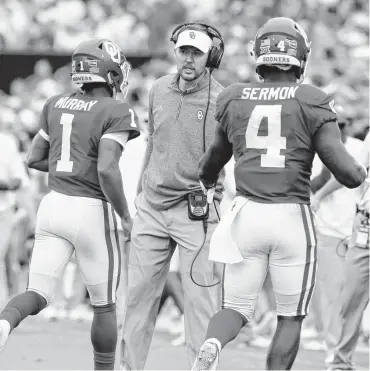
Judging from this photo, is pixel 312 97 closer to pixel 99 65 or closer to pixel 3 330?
pixel 99 65

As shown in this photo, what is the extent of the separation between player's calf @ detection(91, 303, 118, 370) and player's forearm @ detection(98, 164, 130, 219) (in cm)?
61

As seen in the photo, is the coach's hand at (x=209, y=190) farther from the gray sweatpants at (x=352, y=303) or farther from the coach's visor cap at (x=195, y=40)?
the gray sweatpants at (x=352, y=303)

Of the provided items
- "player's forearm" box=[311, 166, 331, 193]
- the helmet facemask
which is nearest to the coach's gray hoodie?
the helmet facemask

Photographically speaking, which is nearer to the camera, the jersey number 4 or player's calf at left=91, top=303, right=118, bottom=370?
the jersey number 4

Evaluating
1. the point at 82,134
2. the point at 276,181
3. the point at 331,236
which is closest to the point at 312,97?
the point at 276,181

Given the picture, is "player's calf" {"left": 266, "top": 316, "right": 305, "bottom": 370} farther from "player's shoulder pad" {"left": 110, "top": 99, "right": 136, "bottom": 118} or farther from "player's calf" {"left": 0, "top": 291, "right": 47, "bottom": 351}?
"player's shoulder pad" {"left": 110, "top": 99, "right": 136, "bottom": 118}

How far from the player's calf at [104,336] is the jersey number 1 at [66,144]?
878 millimetres

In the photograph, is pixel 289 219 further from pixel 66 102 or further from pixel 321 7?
pixel 321 7

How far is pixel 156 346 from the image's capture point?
9867 mm

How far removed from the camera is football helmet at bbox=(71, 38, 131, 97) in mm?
7043

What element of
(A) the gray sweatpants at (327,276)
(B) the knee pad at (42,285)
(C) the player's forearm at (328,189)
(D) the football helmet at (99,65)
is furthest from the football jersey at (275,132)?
(A) the gray sweatpants at (327,276)

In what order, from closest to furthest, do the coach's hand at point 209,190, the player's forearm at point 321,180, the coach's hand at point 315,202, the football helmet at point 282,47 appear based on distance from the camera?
the football helmet at point 282,47
the coach's hand at point 209,190
the coach's hand at point 315,202
the player's forearm at point 321,180

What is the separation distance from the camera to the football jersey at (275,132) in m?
5.83

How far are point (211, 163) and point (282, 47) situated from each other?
770mm
